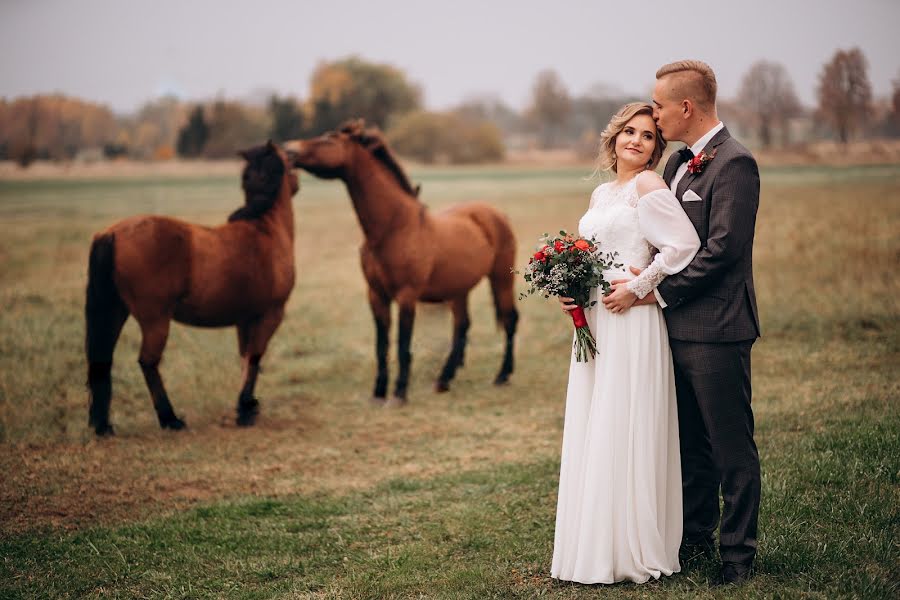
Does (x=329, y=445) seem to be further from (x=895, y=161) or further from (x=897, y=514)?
(x=895, y=161)

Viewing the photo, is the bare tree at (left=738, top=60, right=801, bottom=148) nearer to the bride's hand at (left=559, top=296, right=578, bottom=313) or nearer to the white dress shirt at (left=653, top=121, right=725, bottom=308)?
the white dress shirt at (left=653, top=121, right=725, bottom=308)

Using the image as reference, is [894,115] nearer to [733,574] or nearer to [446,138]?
[733,574]

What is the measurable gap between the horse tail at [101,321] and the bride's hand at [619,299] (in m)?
4.40

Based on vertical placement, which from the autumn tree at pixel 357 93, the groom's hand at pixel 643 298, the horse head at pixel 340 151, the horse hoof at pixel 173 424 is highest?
the autumn tree at pixel 357 93

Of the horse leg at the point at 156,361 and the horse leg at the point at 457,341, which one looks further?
the horse leg at the point at 457,341

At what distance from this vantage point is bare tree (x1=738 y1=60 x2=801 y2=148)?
1236 cm

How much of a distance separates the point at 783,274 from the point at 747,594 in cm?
875

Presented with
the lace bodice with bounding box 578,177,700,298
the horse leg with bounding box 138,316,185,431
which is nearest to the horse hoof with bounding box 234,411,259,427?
the horse leg with bounding box 138,316,185,431

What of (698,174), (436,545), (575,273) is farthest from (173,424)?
(698,174)

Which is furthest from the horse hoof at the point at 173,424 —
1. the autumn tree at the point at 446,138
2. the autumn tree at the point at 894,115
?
the autumn tree at the point at 446,138

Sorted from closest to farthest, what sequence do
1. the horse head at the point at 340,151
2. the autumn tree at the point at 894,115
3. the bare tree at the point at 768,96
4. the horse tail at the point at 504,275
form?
the horse head at the point at 340,151
the horse tail at the point at 504,275
the autumn tree at the point at 894,115
the bare tree at the point at 768,96

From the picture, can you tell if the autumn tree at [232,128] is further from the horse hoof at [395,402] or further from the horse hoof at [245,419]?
the horse hoof at [245,419]

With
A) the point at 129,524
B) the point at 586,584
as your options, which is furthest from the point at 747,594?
the point at 129,524

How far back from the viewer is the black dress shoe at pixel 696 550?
12.2 ft
